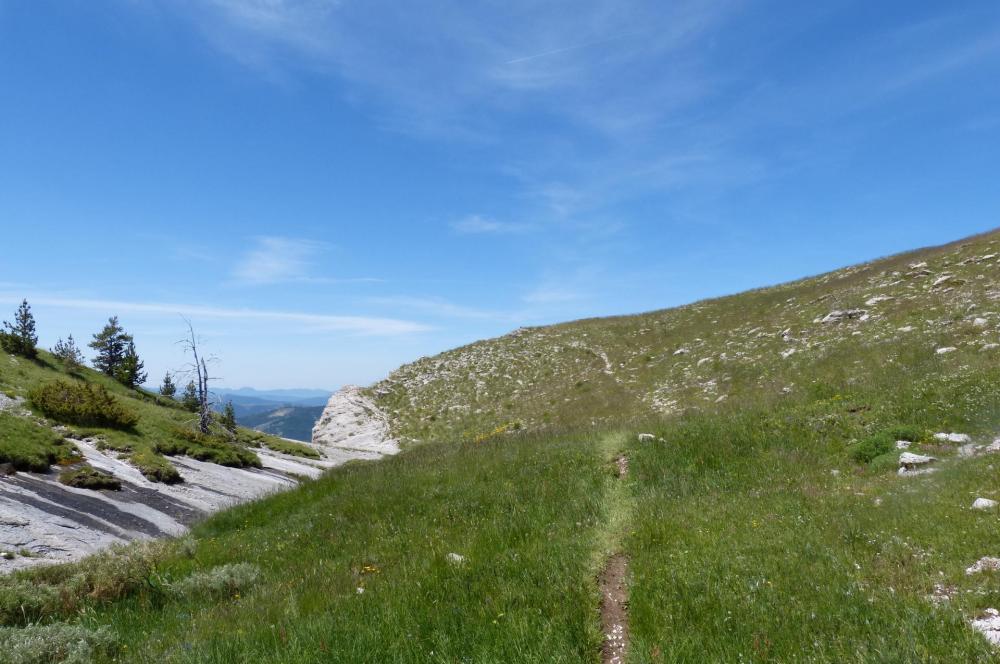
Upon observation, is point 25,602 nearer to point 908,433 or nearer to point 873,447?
point 873,447

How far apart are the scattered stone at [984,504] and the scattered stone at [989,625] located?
283 cm

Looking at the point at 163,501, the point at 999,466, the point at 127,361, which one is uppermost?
the point at 127,361

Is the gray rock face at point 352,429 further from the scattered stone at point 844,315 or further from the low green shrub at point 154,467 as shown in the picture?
the scattered stone at point 844,315

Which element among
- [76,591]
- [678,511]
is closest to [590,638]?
[678,511]

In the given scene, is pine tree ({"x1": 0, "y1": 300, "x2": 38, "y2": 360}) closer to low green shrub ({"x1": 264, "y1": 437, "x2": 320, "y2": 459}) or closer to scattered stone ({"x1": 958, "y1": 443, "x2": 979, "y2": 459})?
low green shrub ({"x1": 264, "y1": 437, "x2": 320, "y2": 459})

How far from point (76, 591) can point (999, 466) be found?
49.4 ft

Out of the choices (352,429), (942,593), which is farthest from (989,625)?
(352,429)

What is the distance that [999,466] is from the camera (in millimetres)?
8070

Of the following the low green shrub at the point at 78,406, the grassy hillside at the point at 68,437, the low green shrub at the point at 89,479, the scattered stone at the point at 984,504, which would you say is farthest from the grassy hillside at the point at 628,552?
the low green shrub at the point at 78,406

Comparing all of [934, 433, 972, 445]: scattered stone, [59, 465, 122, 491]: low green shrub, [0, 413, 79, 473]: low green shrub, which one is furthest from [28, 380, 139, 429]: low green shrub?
[934, 433, 972, 445]: scattered stone

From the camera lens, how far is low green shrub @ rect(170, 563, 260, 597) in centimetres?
825

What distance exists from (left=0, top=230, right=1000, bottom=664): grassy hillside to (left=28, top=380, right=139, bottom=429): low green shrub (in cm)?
1638

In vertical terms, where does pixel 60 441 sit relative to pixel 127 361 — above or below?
below

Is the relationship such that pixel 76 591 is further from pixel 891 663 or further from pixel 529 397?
pixel 529 397
